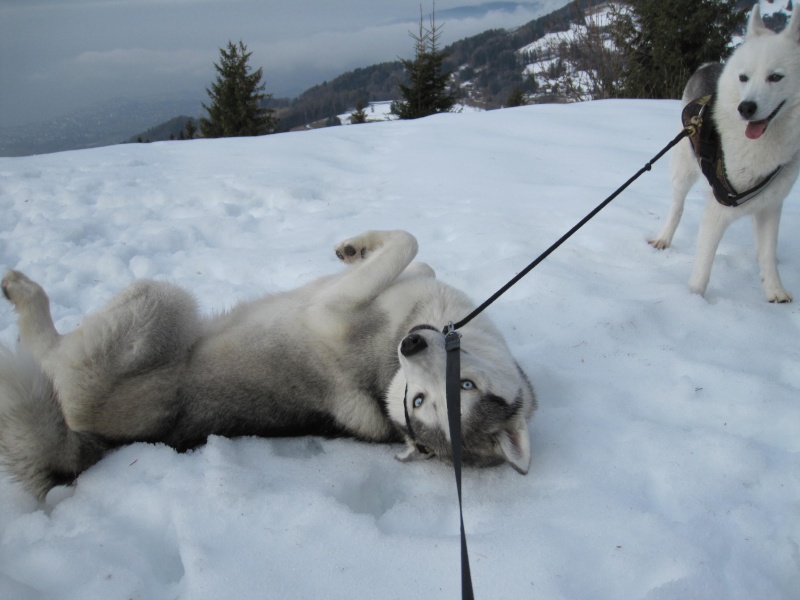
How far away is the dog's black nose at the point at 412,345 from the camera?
2.46m

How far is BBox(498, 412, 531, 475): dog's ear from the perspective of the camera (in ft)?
8.50

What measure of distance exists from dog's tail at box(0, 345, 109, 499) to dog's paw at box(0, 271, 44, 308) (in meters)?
0.79

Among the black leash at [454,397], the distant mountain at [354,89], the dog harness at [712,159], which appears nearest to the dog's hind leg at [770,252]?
the dog harness at [712,159]

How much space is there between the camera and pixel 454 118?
36.8ft

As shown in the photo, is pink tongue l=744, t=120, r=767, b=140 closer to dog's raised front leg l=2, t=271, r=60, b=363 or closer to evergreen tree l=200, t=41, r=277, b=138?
dog's raised front leg l=2, t=271, r=60, b=363

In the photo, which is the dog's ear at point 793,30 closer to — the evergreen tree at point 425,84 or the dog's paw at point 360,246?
the dog's paw at point 360,246

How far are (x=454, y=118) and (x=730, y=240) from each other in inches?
286

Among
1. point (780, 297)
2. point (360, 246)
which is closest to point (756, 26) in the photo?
point (780, 297)

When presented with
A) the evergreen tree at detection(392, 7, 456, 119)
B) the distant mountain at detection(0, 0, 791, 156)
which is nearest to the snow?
the evergreen tree at detection(392, 7, 456, 119)

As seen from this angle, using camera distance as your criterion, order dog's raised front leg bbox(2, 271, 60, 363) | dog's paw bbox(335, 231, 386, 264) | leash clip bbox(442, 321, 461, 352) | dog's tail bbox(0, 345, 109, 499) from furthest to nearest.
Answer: dog's paw bbox(335, 231, 386, 264) < dog's raised front leg bbox(2, 271, 60, 363) < leash clip bbox(442, 321, 461, 352) < dog's tail bbox(0, 345, 109, 499)

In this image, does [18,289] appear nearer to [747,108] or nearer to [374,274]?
[374,274]

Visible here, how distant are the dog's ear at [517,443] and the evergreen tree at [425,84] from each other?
102ft

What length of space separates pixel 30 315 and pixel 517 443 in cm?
300

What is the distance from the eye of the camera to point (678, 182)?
16.3 ft
